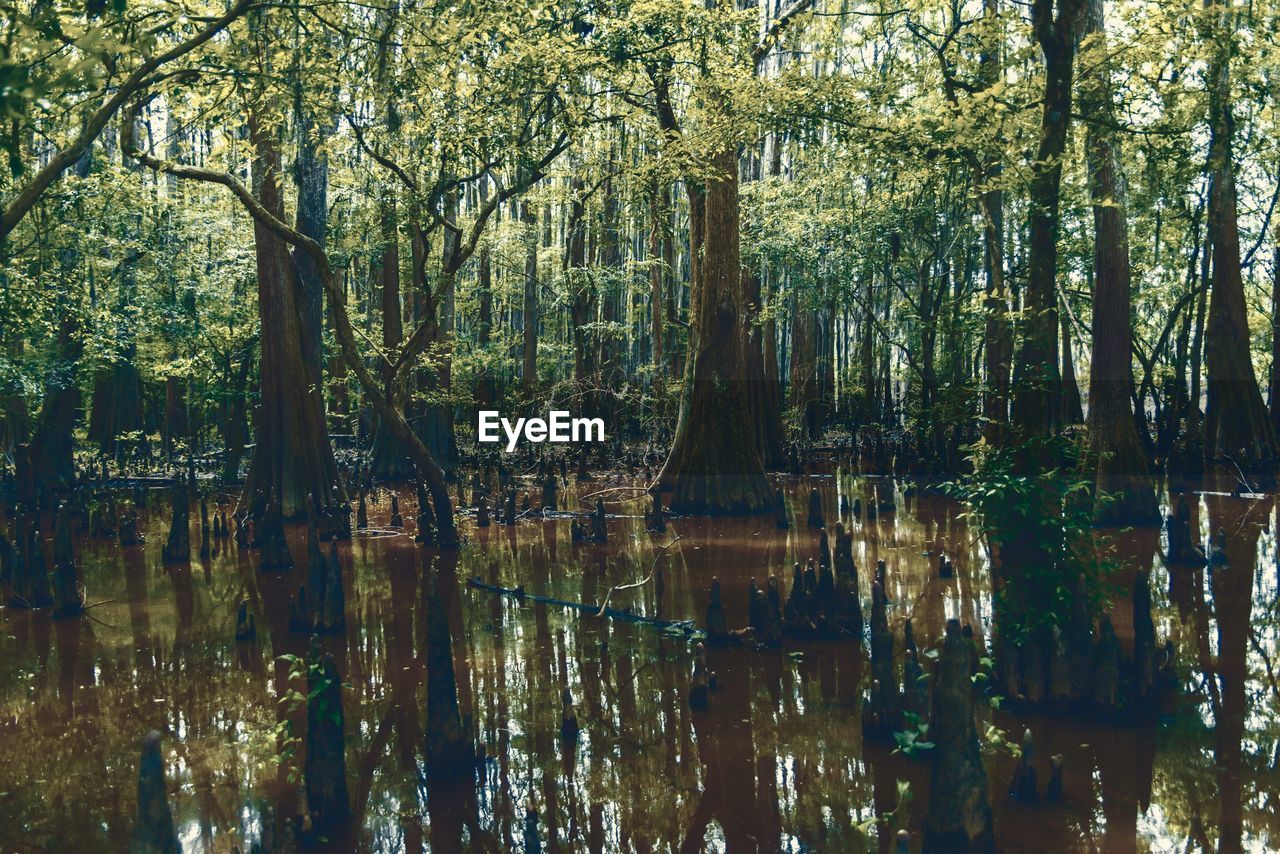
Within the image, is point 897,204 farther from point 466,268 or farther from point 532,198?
point 466,268

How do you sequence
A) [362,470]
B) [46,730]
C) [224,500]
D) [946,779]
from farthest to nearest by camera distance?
[362,470] → [224,500] → [46,730] → [946,779]

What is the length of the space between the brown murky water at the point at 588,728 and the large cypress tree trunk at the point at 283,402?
277 centimetres

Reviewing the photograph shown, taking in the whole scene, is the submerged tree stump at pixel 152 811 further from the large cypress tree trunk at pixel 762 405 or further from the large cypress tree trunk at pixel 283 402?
the large cypress tree trunk at pixel 762 405

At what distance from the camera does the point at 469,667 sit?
229 inches

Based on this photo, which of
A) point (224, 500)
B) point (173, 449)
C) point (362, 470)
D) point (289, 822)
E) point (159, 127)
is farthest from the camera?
point (159, 127)

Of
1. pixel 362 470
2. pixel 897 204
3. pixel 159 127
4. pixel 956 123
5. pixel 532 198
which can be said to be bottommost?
pixel 362 470

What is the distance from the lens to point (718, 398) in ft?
38.9

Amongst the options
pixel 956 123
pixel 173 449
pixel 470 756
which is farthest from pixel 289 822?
pixel 173 449

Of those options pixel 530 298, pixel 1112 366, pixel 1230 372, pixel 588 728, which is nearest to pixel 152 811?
pixel 588 728

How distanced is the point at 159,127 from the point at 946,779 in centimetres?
3941

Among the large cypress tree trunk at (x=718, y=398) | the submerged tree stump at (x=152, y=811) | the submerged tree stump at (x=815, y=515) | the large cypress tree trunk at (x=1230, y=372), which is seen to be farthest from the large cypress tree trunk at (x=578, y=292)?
the submerged tree stump at (x=152, y=811)

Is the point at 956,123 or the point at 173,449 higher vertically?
the point at 956,123

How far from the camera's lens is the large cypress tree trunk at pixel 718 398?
38.3 feet

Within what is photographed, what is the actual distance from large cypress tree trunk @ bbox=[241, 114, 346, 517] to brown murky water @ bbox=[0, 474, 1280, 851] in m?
2.77
